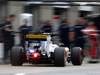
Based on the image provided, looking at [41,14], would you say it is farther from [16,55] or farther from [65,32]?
[16,55]

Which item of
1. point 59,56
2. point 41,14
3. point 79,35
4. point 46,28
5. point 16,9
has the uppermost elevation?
point 16,9

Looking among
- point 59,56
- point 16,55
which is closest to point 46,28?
point 16,55

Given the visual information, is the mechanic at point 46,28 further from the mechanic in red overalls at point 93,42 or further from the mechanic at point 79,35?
the mechanic in red overalls at point 93,42

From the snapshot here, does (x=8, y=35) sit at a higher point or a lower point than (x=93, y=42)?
higher

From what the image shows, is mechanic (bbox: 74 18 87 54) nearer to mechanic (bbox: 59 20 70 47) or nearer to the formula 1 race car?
mechanic (bbox: 59 20 70 47)

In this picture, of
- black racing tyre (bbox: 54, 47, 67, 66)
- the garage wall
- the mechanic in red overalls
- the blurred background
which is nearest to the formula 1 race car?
black racing tyre (bbox: 54, 47, 67, 66)

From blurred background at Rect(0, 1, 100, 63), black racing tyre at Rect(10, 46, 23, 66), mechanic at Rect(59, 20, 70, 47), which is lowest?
black racing tyre at Rect(10, 46, 23, 66)

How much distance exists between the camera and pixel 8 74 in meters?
10.4

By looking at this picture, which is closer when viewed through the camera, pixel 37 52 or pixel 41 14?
pixel 37 52

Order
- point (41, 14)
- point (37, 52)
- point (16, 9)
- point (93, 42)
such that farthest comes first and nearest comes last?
point (16, 9) → point (41, 14) → point (93, 42) → point (37, 52)

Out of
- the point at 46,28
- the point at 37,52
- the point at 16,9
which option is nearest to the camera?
the point at 37,52

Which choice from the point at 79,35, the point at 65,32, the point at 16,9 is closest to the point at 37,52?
the point at 65,32

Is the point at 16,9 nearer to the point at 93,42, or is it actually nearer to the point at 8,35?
the point at 8,35

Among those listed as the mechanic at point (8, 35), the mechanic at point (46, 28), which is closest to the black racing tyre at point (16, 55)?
the mechanic at point (8, 35)
